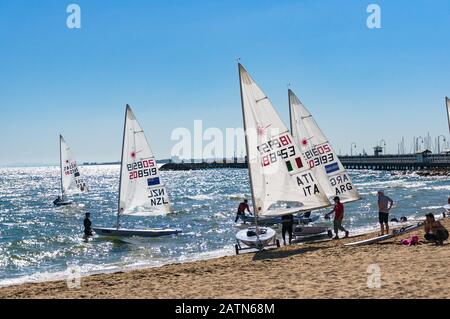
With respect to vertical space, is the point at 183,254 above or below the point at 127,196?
below

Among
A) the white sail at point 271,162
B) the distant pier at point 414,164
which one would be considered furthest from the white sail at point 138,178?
the distant pier at point 414,164

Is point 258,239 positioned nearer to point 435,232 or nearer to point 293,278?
Answer: point 435,232

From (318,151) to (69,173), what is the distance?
38.8 m

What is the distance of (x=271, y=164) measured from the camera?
1788 cm

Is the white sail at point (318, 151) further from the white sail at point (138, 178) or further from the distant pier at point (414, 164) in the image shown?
the distant pier at point (414, 164)

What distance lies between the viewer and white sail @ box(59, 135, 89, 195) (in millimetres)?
56156

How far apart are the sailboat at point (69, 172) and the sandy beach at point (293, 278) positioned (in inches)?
1642

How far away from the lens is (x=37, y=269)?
2209cm

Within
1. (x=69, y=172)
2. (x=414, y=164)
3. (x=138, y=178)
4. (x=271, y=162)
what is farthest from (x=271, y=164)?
(x=414, y=164)

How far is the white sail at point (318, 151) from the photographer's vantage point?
2473 centimetres
